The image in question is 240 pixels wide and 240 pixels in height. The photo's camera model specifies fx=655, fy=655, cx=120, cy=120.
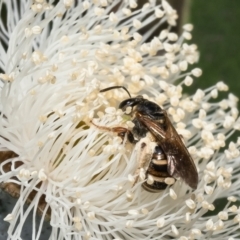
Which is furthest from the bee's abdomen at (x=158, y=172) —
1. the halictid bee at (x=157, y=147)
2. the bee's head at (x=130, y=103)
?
the bee's head at (x=130, y=103)

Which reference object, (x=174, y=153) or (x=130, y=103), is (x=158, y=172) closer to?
(x=174, y=153)

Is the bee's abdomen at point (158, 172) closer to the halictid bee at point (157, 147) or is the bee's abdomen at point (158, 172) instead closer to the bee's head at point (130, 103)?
the halictid bee at point (157, 147)

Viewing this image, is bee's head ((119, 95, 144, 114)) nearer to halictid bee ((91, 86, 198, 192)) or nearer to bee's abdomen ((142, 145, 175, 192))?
halictid bee ((91, 86, 198, 192))

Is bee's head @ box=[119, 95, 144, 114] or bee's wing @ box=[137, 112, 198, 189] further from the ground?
bee's head @ box=[119, 95, 144, 114]

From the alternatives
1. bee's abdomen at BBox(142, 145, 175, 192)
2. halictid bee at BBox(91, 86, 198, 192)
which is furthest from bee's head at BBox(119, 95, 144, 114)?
bee's abdomen at BBox(142, 145, 175, 192)

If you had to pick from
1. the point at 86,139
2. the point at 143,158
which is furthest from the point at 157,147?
the point at 86,139

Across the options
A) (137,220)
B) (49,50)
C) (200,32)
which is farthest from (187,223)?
(200,32)

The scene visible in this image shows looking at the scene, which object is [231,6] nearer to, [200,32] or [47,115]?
[200,32]

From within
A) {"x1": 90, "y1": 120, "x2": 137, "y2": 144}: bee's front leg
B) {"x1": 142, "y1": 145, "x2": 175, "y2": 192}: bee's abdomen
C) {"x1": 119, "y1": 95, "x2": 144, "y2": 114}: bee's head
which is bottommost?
{"x1": 142, "y1": 145, "x2": 175, "y2": 192}: bee's abdomen
